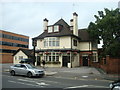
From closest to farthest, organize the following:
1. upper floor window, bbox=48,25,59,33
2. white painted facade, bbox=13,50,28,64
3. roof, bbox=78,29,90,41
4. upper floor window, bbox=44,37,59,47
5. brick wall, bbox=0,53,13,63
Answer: upper floor window, bbox=44,37,59,47, upper floor window, bbox=48,25,59,33, roof, bbox=78,29,90,41, white painted facade, bbox=13,50,28,64, brick wall, bbox=0,53,13,63

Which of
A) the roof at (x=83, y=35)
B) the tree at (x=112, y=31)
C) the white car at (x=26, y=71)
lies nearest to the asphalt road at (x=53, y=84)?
the white car at (x=26, y=71)

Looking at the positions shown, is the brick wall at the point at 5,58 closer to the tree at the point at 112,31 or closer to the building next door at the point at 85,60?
the building next door at the point at 85,60

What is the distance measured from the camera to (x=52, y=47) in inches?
1490

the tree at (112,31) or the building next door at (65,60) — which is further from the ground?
the tree at (112,31)

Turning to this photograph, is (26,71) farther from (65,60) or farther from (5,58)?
(5,58)

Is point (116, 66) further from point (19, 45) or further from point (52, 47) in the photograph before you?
point (19, 45)

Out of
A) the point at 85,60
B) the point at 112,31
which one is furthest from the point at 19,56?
the point at 112,31

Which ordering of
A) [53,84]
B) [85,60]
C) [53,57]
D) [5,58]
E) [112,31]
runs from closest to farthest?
[53,84] < [112,31] < [53,57] < [85,60] < [5,58]

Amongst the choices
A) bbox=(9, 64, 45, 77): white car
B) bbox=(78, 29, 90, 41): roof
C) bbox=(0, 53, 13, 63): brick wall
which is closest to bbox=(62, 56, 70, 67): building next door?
bbox=(78, 29, 90, 41): roof

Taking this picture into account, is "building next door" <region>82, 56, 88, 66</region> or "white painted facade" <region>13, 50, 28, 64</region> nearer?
"building next door" <region>82, 56, 88, 66</region>

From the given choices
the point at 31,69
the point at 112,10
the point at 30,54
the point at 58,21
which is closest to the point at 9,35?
the point at 30,54

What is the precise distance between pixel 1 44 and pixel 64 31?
38590mm

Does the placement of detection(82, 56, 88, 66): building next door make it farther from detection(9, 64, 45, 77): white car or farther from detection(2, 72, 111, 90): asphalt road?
detection(2, 72, 111, 90): asphalt road

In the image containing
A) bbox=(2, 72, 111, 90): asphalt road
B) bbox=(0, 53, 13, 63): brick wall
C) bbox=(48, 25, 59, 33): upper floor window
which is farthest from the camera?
bbox=(0, 53, 13, 63): brick wall
